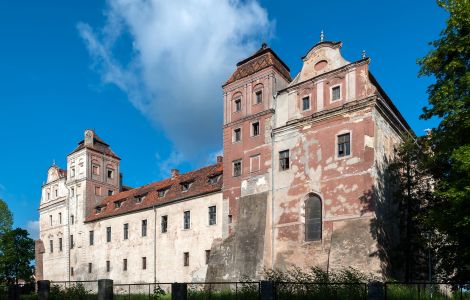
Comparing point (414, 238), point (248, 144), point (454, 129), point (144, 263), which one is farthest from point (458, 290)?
point (144, 263)

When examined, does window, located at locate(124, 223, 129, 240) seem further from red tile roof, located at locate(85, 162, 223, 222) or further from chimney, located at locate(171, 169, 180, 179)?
chimney, located at locate(171, 169, 180, 179)

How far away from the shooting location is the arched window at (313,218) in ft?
87.5

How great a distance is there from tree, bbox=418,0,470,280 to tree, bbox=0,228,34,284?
44.5 meters

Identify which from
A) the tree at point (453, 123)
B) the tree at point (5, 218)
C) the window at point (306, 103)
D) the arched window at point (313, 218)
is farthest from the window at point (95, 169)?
the tree at point (453, 123)

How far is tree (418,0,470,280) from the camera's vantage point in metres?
17.3

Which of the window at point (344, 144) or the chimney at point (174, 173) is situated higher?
the window at point (344, 144)

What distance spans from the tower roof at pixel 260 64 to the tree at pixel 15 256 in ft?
106

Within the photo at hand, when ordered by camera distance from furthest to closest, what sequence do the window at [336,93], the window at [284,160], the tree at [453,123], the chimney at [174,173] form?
the chimney at [174,173]
the window at [284,160]
the window at [336,93]
the tree at [453,123]

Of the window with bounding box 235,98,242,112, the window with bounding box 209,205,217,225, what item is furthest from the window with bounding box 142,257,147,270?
the window with bounding box 235,98,242,112

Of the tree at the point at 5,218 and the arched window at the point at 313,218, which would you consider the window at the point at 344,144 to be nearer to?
the arched window at the point at 313,218

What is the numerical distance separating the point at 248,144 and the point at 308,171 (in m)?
5.37

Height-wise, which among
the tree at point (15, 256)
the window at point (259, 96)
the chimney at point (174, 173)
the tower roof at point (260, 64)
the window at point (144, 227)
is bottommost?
the tree at point (15, 256)

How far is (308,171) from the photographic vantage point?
27766 mm

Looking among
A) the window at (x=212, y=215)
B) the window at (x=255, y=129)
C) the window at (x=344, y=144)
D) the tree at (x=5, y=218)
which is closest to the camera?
the window at (x=344, y=144)
